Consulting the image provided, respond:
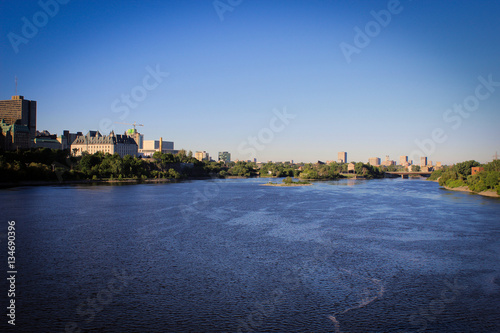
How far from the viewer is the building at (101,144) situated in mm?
132250

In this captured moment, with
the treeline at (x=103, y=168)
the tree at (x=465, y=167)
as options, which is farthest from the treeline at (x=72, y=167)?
the tree at (x=465, y=167)

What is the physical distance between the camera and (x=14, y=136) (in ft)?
366

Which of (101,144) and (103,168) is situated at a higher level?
(101,144)

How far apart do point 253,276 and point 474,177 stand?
56.4m

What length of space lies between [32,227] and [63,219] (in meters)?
→ 3.40

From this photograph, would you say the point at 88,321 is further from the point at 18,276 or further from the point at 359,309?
the point at 359,309

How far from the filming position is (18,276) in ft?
44.0

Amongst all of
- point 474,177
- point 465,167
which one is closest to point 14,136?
point 474,177

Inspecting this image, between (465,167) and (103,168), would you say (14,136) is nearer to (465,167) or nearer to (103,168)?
(103,168)

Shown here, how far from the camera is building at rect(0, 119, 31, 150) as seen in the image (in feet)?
355

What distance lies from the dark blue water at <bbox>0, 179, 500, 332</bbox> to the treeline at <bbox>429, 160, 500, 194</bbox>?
31602mm

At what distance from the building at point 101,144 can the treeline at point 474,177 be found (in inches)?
3975

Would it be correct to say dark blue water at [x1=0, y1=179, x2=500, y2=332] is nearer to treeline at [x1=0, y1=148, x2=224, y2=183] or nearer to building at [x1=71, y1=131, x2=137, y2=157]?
treeline at [x1=0, y1=148, x2=224, y2=183]

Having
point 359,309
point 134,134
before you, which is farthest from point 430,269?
point 134,134
